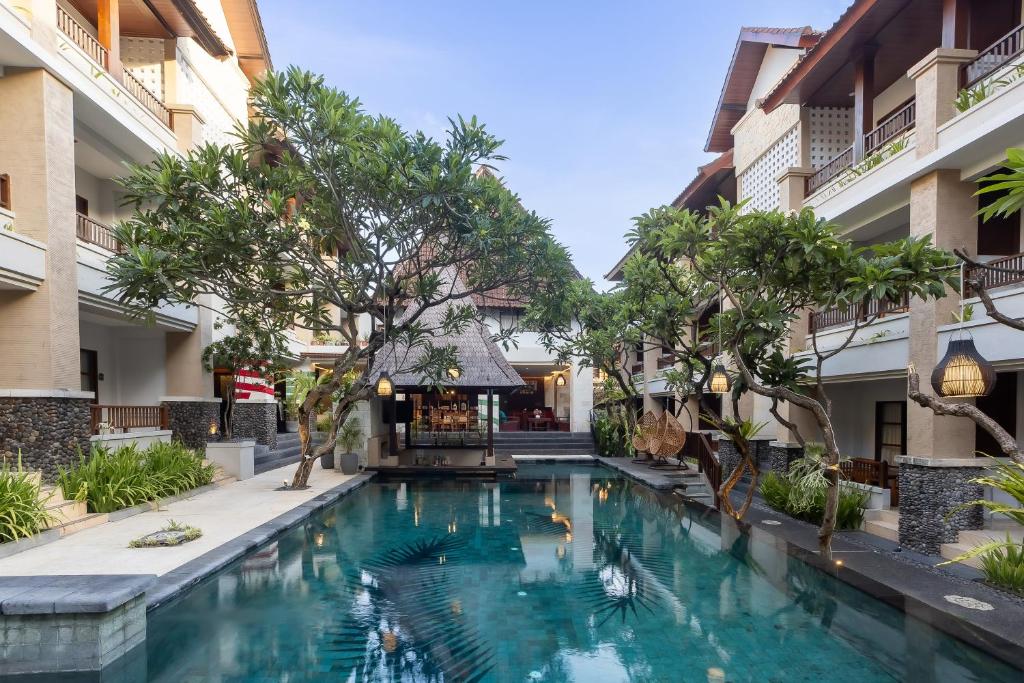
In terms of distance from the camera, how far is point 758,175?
15.3 metres

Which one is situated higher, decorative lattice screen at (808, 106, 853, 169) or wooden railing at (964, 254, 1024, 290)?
decorative lattice screen at (808, 106, 853, 169)

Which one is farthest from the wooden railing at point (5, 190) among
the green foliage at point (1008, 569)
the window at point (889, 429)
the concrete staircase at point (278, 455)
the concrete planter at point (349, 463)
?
the window at point (889, 429)

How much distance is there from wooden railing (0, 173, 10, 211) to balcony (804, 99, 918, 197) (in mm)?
14284

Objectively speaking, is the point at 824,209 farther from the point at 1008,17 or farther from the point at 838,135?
the point at 1008,17

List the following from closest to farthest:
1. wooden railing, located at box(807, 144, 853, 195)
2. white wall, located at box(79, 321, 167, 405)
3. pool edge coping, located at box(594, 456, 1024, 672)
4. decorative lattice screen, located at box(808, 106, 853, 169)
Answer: pool edge coping, located at box(594, 456, 1024, 672)
wooden railing, located at box(807, 144, 853, 195)
decorative lattice screen, located at box(808, 106, 853, 169)
white wall, located at box(79, 321, 167, 405)

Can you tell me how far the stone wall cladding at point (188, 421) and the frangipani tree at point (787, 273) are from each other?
485 inches

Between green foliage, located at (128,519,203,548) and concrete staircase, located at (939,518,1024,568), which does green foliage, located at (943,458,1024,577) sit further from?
green foliage, located at (128,519,203,548)

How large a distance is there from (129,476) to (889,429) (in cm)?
1463

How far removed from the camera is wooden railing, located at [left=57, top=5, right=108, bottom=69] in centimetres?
1092

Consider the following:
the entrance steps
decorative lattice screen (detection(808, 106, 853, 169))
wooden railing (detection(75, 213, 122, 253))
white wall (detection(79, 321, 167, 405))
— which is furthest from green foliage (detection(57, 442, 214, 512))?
decorative lattice screen (detection(808, 106, 853, 169))

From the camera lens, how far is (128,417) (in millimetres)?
13289

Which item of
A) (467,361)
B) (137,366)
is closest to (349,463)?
(467,361)

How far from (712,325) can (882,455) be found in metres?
5.63

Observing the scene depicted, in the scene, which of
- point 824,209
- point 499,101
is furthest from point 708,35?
point 824,209
